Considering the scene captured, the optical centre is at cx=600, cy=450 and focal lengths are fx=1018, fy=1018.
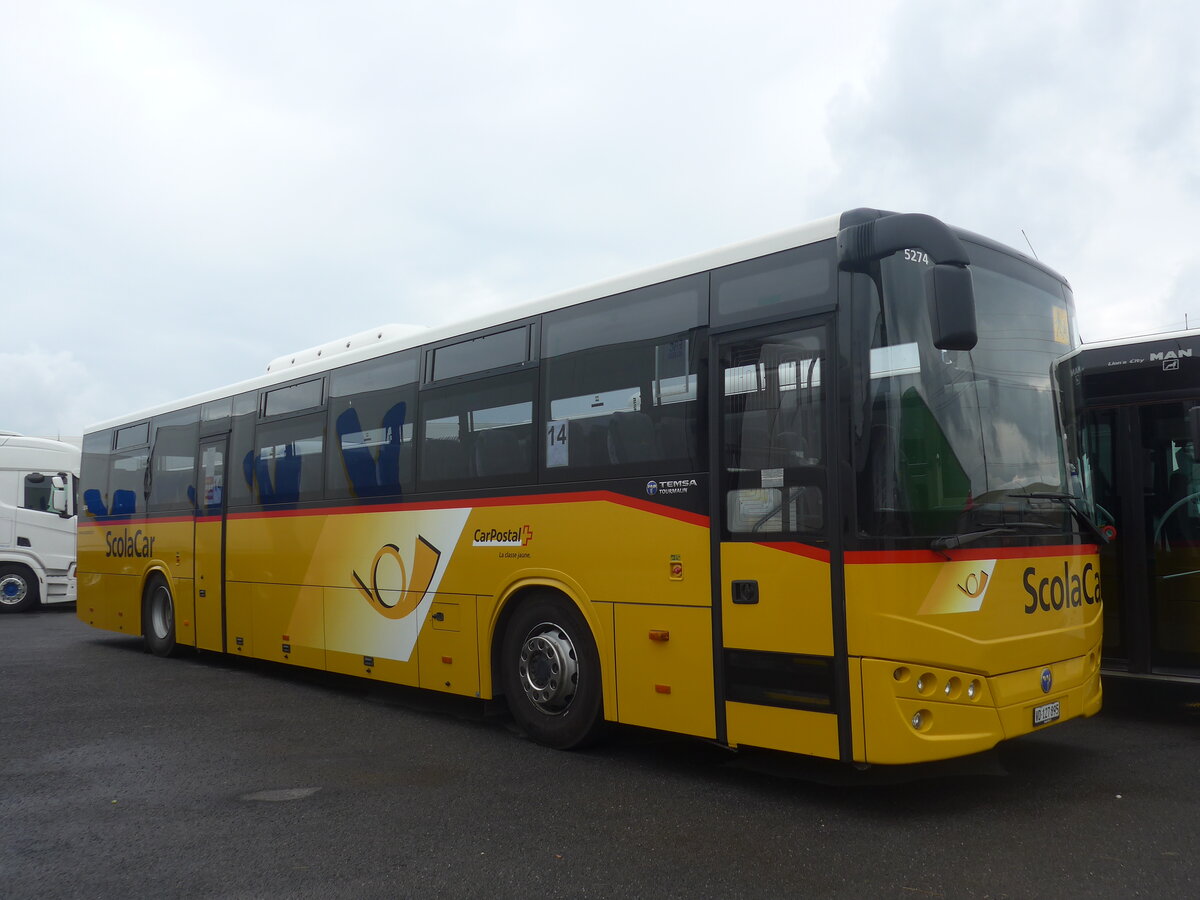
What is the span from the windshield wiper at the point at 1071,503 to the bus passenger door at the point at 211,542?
874 cm

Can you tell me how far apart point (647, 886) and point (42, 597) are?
19.8 m

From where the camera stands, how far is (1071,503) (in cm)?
600

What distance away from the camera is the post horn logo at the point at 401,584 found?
8.29m

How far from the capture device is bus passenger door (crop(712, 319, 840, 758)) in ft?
17.7

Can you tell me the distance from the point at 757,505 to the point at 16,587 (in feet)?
63.2

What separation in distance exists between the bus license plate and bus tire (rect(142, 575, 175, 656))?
1035 cm

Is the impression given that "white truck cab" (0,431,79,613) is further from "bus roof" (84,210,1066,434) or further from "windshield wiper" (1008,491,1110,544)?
"windshield wiper" (1008,491,1110,544)

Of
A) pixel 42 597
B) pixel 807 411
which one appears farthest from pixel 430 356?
pixel 42 597

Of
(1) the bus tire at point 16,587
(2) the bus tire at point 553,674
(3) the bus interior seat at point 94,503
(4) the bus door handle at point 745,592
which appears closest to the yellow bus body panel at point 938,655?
(4) the bus door handle at point 745,592

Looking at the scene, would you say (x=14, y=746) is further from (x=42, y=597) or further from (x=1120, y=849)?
(x=42, y=597)

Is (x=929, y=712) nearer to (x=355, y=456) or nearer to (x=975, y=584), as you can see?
(x=975, y=584)

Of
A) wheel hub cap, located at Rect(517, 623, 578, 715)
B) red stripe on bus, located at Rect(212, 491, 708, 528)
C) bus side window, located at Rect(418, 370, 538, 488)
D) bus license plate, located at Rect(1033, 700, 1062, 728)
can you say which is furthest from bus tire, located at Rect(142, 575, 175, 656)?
bus license plate, located at Rect(1033, 700, 1062, 728)

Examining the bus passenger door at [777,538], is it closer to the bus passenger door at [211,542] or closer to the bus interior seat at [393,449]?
the bus interior seat at [393,449]

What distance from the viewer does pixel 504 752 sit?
7121 millimetres
